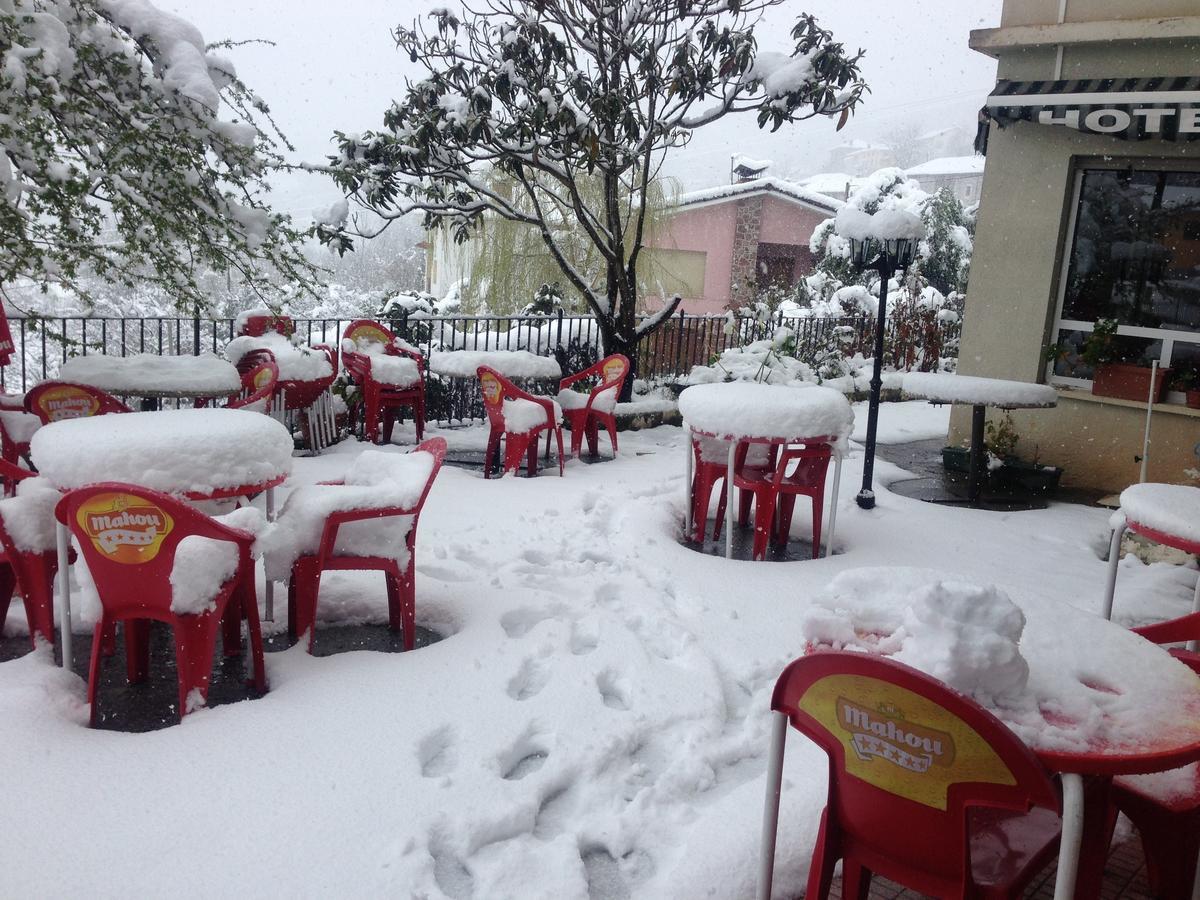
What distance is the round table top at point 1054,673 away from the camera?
4.83 feet

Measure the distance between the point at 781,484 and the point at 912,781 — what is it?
3041mm

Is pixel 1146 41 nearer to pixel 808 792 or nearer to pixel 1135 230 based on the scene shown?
pixel 1135 230

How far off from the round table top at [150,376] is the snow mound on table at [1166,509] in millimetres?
4653

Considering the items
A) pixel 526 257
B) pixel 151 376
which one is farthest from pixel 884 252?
pixel 526 257

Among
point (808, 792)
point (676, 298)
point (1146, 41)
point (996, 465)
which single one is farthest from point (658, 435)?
point (808, 792)

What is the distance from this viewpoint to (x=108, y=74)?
4.20 metres

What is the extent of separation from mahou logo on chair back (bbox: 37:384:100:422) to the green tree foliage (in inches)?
23.1

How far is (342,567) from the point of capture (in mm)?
3168

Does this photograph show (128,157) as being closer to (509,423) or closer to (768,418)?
(509,423)

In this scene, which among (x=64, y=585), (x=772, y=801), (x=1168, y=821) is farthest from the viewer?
(x=64, y=585)

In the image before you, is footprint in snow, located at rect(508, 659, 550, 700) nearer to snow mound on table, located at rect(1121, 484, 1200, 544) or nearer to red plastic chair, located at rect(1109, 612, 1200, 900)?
red plastic chair, located at rect(1109, 612, 1200, 900)

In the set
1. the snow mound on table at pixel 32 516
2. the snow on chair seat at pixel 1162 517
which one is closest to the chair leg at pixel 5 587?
the snow mound on table at pixel 32 516

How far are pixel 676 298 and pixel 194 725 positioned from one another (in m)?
6.85

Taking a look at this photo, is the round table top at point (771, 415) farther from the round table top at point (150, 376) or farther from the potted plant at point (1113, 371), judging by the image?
the potted plant at point (1113, 371)
